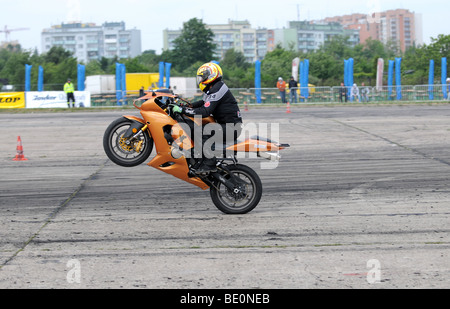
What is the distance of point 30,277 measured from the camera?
5977mm

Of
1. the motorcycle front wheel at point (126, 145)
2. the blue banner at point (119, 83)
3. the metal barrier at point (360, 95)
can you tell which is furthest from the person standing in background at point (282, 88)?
the motorcycle front wheel at point (126, 145)

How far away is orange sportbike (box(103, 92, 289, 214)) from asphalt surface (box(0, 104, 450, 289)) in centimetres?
29

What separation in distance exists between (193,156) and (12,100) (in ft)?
108

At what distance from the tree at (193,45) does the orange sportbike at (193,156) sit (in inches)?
3679

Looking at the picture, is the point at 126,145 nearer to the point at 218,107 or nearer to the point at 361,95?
the point at 218,107

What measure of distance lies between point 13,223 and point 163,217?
6.37ft

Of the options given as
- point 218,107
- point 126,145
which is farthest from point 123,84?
point 218,107

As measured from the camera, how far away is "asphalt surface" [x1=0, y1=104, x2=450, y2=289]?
600cm

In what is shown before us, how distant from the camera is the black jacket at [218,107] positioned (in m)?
8.74

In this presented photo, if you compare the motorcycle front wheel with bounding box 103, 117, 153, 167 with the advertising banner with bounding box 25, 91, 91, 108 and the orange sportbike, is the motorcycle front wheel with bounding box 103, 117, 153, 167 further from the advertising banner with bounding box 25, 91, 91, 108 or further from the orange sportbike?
the advertising banner with bounding box 25, 91, 91, 108

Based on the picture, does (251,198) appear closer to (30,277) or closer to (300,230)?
(300,230)

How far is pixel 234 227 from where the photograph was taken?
317 inches

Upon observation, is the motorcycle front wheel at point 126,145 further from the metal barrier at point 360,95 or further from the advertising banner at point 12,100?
the advertising banner at point 12,100

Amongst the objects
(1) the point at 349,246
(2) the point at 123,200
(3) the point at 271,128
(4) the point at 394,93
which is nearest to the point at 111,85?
(4) the point at 394,93
